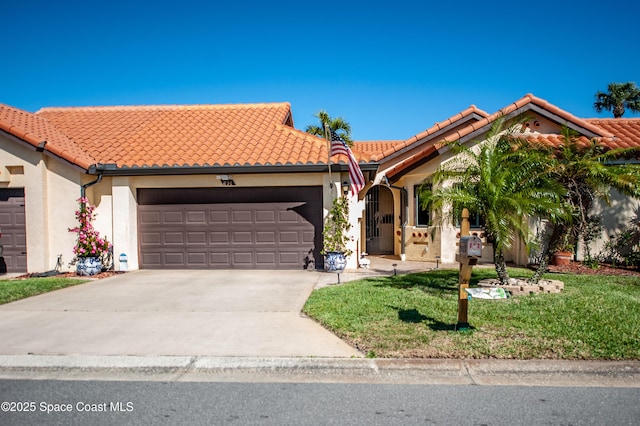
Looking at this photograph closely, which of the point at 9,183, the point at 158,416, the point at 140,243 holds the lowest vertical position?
the point at 158,416

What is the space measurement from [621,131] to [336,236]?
1081 centimetres

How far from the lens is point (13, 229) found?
12.0 m

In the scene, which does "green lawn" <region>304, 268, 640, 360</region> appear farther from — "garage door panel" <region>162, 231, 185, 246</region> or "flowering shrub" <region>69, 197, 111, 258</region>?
"flowering shrub" <region>69, 197, 111, 258</region>

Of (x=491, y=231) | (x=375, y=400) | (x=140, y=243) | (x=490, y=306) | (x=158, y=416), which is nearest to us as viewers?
(x=158, y=416)

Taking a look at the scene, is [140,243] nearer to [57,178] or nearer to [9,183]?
[57,178]

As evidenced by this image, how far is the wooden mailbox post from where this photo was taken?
5.15 meters

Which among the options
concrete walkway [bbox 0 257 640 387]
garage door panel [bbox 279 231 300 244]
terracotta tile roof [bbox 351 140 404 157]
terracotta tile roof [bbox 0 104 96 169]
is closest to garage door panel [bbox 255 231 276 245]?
garage door panel [bbox 279 231 300 244]

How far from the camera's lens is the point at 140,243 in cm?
1252

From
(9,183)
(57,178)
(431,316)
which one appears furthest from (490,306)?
(9,183)

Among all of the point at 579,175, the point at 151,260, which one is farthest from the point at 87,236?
the point at 579,175

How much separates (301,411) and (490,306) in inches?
165

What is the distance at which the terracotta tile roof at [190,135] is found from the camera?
12.1 metres

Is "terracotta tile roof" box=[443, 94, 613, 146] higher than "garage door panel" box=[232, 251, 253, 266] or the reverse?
higher

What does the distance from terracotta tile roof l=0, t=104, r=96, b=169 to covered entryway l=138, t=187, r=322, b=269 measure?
1.92m
